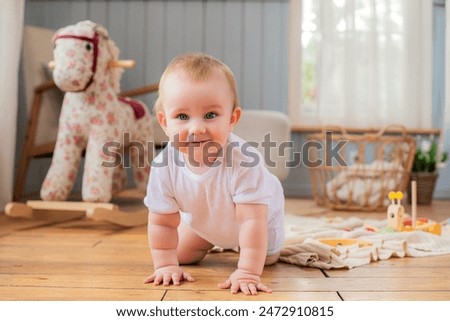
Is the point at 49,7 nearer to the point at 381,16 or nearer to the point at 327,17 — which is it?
the point at 327,17

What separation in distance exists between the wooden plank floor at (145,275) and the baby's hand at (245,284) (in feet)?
0.03

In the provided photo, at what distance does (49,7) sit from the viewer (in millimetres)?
2264

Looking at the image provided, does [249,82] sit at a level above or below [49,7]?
below

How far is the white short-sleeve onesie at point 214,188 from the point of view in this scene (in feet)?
2.41

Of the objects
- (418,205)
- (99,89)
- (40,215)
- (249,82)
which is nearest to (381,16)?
(249,82)

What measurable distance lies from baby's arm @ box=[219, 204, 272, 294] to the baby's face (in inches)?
4.1

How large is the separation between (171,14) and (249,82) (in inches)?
17.4

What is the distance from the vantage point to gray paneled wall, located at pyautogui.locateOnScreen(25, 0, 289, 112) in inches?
90.4

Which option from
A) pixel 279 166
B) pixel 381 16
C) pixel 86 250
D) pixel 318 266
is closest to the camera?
pixel 318 266

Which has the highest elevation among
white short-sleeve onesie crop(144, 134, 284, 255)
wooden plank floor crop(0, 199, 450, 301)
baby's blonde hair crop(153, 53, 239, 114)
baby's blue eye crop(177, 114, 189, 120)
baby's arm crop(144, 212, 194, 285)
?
baby's blonde hair crop(153, 53, 239, 114)

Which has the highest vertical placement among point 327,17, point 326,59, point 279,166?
point 327,17

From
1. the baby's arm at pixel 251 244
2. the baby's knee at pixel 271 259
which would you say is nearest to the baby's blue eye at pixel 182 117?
the baby's arm at pixel 251 244

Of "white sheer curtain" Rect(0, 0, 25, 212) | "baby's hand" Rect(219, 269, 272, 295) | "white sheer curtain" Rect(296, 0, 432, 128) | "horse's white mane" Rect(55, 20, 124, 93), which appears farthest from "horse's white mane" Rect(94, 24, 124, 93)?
"white sheer curtain" Rect(296, 0, 432, 128)

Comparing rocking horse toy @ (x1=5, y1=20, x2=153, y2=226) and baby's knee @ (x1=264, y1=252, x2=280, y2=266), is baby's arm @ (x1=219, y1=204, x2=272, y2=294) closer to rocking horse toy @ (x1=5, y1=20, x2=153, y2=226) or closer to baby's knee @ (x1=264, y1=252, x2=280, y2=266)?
baby's knee @ (x1=264, y1=252, x2=280, y2=266)
